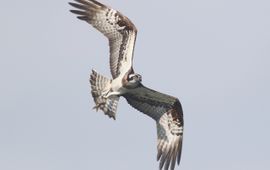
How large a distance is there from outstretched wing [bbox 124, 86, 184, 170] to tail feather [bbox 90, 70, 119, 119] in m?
0.47

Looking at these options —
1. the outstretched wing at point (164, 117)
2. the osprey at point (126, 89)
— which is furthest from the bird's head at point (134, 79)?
the outstretched wing at point (164, 117)

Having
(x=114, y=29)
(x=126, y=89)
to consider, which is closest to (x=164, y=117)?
(x=126, y=89)

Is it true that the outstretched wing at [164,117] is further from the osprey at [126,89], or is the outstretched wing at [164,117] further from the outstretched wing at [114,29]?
the outstretched wing at [114,29]

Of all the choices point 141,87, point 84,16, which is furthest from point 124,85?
point 84,16

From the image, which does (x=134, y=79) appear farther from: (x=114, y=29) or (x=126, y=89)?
(x=114, y=29)

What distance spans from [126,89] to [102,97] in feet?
2.69

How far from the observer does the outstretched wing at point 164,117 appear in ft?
89.7

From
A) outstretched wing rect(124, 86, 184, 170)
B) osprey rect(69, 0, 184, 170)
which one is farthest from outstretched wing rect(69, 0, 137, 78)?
outstretched wing rect(124, 86, 184, 170)

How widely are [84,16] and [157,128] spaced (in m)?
3.75

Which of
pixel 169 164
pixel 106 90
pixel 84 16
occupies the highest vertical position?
pixel 84 16

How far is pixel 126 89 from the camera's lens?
26672 millimetres

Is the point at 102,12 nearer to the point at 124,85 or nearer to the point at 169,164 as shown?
the point at 124,85

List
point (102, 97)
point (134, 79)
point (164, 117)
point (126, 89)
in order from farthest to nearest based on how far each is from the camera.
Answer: point (164, 117)
point (102, 97)
point (126, 89)
point (134, 79)

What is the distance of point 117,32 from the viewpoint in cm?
2688
